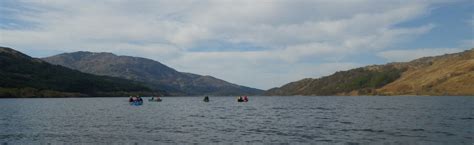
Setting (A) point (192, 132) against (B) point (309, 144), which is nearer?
(B) point (309, 144)

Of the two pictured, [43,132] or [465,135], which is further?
[43,132]

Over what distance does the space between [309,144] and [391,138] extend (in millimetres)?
10510

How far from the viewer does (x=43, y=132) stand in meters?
64.7

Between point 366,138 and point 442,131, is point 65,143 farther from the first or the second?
point 442,131

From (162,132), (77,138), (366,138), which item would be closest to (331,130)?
(366,138)

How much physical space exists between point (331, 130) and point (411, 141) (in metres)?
15.3

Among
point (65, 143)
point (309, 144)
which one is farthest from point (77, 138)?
point (309, 144)

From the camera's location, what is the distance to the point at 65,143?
169ft

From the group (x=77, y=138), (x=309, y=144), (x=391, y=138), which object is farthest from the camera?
(x=77, y=138)

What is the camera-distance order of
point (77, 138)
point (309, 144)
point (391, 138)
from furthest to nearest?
1. point (77, 138)
2. point (391, 138)
3. point (309, 144)

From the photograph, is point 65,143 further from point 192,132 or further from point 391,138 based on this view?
point 391,138

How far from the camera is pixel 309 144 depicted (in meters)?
49.3

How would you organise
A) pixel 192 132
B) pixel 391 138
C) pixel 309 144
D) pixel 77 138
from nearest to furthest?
pixel 309 144
pixel 391 138
pixel 77 138
pixel 192 132

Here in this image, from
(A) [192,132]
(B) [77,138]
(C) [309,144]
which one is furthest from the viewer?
(A) [192,132]
